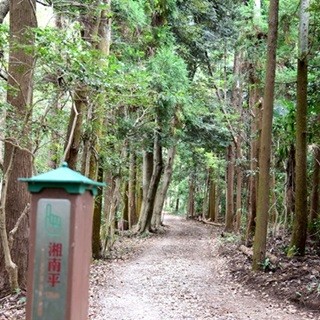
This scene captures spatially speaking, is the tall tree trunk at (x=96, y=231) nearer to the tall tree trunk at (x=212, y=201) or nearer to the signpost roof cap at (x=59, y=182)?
the signpost roof cap at (x=59, y=182)

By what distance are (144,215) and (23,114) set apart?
14016mm

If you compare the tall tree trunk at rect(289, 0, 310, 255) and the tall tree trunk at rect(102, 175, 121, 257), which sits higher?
the tall tree trunk at rect(289, 0, 310, 255)

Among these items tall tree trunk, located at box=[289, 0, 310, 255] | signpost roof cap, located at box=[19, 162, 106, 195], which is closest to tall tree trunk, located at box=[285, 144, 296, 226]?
tall tree trunk, located at box=[289, 0, 310, 255]

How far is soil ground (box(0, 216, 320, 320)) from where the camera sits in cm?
665

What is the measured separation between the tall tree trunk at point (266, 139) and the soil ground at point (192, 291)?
66cm

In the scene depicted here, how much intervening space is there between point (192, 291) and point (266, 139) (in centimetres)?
371

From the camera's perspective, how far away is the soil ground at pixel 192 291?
6.65m

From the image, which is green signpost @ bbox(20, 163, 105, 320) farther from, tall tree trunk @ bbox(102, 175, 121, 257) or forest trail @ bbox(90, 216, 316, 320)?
tall tree trunk @ bbox(102, 175, 121, 257)

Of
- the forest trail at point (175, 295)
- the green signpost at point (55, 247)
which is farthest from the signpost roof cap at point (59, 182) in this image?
the forest trail at point (175, 295)

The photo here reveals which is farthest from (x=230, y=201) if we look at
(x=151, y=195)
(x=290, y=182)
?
(x=290, y=182)

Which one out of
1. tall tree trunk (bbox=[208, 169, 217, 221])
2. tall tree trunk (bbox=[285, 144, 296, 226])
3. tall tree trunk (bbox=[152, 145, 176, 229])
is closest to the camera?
tall tree trunk (bbox=[285, 144, 296, 226])

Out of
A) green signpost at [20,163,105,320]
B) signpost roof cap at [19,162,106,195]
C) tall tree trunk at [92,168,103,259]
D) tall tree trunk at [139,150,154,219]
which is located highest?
tall tree trunk at [139,150,154,219]

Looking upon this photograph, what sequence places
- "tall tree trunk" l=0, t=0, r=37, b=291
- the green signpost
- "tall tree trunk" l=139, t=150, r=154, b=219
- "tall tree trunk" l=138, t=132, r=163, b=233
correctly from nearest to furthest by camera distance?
the green signpost < "tall tree trunk" l=0, t=0, r=37, b=291 < "tall tree trunk" l=138, t=132, r=163, b=233 < "tall tree trunk" l=139, t=150, r=154, b=219

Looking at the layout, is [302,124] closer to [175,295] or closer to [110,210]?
[175,295]
